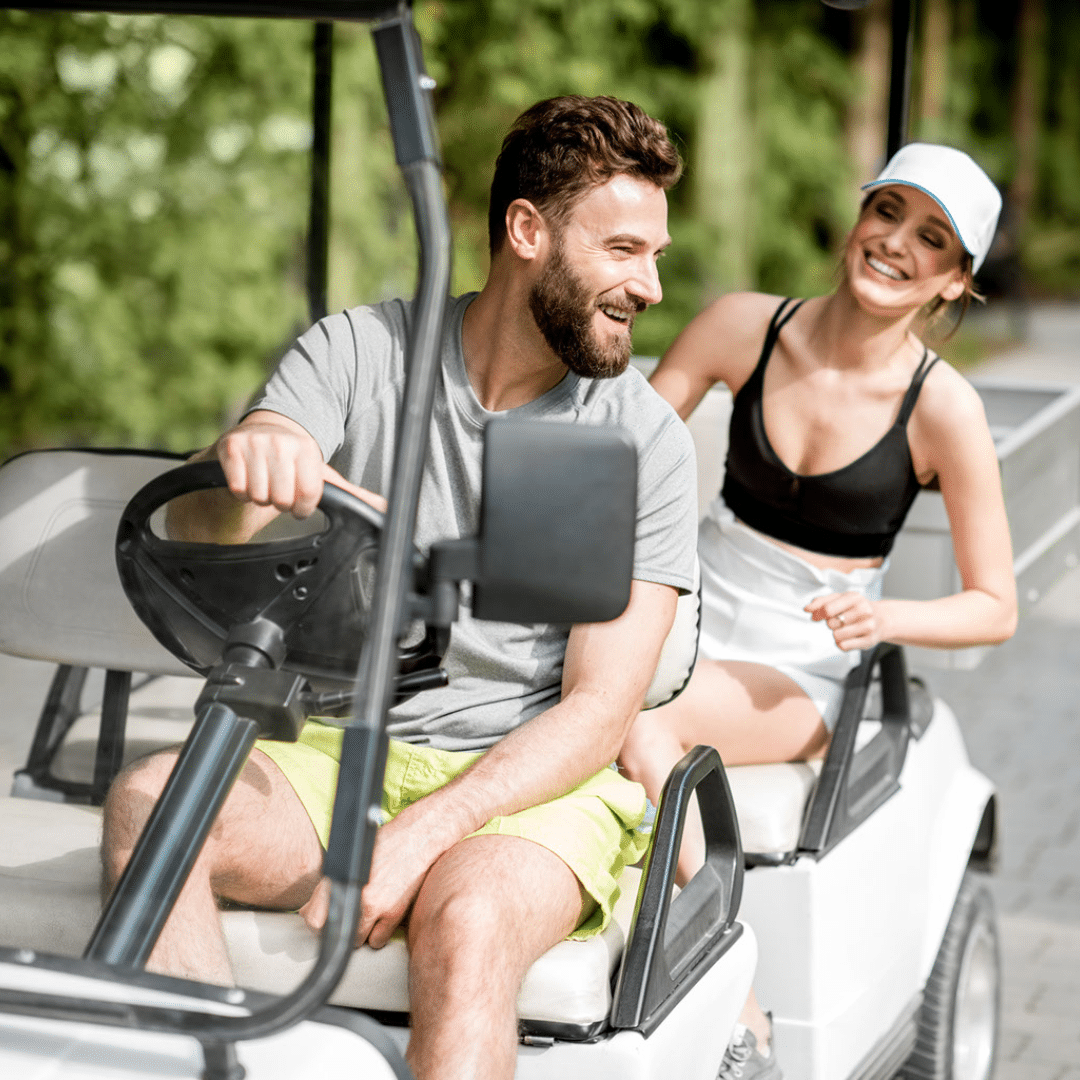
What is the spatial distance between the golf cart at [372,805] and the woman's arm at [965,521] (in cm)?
11

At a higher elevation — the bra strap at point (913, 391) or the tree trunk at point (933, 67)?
the bra strap at point (913, 391)

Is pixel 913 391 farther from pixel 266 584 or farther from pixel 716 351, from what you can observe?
pixel 266 584

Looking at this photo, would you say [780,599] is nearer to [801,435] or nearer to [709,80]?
[801,435]

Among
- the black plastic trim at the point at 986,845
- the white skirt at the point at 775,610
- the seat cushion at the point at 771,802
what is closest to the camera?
the seat cushion at the point at 771,802

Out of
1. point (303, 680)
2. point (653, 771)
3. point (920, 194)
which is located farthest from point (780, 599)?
point (303, 680)

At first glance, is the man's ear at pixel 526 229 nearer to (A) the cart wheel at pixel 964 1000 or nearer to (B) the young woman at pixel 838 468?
(B) the young woman at pixel 838 468

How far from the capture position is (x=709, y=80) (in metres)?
10.5

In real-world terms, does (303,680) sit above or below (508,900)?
above

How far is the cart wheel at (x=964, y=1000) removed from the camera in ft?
9.93

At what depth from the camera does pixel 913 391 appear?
2971 millimetres

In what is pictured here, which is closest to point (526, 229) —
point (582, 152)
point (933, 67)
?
point (582, 152)

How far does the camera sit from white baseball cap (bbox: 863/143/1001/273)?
2.90 meters

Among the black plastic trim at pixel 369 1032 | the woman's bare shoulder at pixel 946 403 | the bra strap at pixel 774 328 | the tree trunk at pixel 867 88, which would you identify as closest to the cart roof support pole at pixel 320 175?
the bra strap at pixel 774 328

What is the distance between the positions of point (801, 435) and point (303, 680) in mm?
1565
